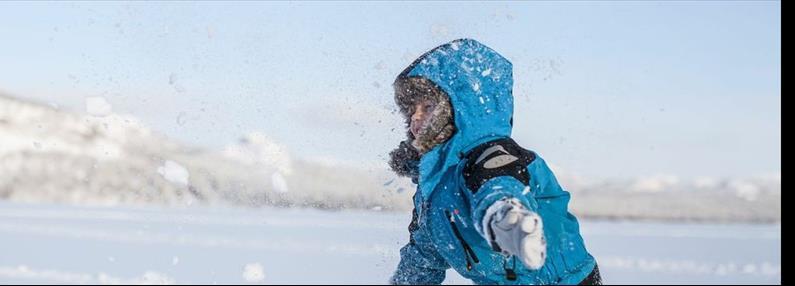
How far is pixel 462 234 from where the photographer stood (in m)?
2.76

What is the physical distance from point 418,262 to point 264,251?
711cm

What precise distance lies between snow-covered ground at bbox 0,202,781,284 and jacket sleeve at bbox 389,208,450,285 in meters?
2.10

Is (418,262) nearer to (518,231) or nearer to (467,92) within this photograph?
(467,92)

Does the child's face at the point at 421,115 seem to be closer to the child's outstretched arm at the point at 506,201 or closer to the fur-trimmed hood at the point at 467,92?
the fur-trimmed hood at the point at 467,92

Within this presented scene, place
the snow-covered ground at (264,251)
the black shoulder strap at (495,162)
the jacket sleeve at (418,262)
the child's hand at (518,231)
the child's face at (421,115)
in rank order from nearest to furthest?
1. the child's hand at (518,231)
2. the black shoulder strap at (495,162)
3. the child's face at (421,115)
4. the jacket sleeve at (418,262)
5. the snow-covered ground at (264,251)

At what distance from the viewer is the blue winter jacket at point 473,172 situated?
269 cm

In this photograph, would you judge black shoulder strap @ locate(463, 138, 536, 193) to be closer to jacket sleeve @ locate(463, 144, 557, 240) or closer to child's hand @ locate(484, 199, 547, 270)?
jacket sleeve @ locate(463, 144, 557, 240)

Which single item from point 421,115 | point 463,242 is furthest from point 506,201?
point 421,115

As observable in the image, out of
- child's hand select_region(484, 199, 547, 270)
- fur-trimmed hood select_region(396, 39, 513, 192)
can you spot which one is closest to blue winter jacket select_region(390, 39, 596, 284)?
fur-trimmed hood select_region(396, 39, 513, 192)

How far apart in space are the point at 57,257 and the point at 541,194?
24.4 ft

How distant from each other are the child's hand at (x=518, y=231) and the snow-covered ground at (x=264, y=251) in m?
3.16

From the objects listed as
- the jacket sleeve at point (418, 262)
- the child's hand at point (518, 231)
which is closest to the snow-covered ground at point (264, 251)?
the jacket sleeve at point (418, 262)

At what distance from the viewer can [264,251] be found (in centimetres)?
1017
